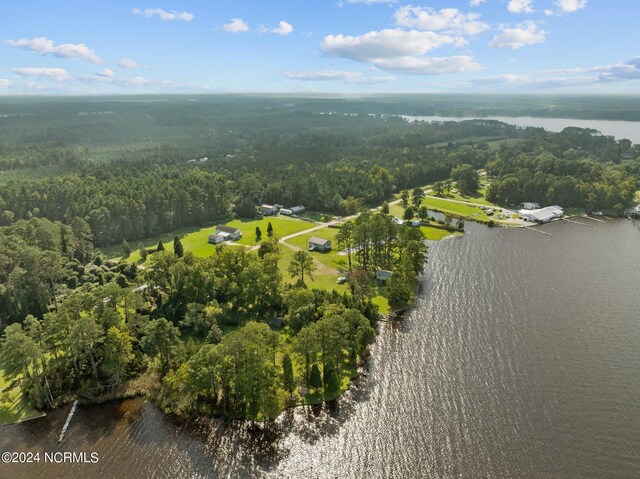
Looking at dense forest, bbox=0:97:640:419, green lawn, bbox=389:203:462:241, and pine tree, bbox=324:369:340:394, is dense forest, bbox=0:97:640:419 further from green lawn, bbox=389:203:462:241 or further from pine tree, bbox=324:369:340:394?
green lawn, bbox=389:203:462:241

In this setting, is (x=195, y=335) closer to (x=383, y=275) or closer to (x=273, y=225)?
(x=383, y=275)

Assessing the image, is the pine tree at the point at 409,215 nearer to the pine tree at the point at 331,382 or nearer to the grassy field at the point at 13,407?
the pine tree at the point at 331,382

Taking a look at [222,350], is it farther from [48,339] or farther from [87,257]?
[87,257]

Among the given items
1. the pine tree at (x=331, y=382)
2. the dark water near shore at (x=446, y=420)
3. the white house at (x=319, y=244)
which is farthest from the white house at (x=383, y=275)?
the pine tree at (x=331, y=382)

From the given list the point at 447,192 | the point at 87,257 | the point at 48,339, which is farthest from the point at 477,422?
the point at 447,192

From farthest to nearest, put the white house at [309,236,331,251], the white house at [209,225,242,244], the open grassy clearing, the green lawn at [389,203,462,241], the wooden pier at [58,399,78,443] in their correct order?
the green lawn at [389,203,462,241] → the white house at [209,225,242,244] → the white house at [309,236,331,251] → the open grassy clearing → the wooden pier at [58,399,78,443]

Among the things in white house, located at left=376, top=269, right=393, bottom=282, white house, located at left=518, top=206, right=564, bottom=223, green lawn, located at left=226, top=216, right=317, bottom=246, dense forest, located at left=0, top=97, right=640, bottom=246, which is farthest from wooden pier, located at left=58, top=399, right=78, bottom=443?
white house, located at left=518, top=206, right=564, bottom=223

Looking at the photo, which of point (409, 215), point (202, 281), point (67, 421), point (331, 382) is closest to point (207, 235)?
point (202, 281)
